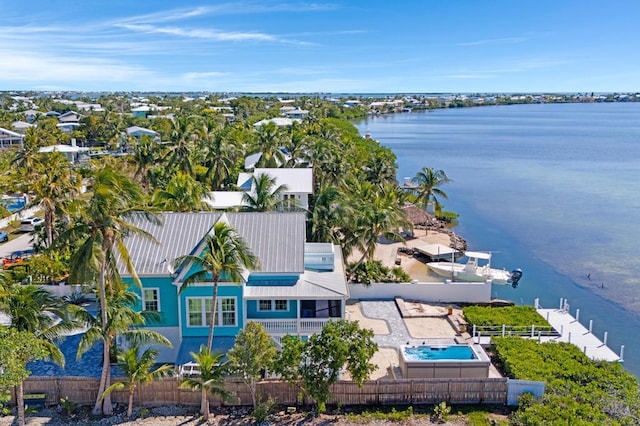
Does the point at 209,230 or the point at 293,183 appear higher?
the point at 293,183

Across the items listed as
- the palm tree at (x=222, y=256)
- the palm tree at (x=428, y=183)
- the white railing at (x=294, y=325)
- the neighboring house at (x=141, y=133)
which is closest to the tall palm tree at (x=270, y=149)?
the palm tree at (x=428, y=183)

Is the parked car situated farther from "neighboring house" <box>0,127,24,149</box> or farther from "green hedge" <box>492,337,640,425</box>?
"neighboring house" <box>0,127,24,149</box>

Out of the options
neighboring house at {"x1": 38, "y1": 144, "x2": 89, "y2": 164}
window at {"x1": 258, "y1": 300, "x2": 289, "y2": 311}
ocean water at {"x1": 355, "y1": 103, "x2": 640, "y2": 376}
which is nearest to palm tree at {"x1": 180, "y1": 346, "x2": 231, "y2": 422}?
window at {"x1": 258, "y1": 300, "x2": 289, "y2": 311}

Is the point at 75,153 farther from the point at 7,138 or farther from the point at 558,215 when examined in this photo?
the point at 558,215

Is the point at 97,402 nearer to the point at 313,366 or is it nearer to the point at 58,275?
the point at 313,366

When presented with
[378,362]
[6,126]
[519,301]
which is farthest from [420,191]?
[6,126]

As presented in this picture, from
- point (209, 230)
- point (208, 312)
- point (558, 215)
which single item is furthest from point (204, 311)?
point (558, 215)
